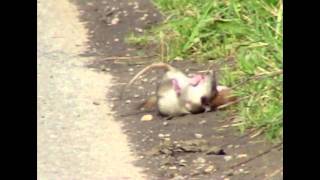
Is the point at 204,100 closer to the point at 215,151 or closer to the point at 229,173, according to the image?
the point at 215,151

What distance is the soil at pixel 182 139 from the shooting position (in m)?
5.49

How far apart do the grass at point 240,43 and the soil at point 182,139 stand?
11 cm

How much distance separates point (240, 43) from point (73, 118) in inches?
50.2

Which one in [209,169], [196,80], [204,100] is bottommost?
[209,169]

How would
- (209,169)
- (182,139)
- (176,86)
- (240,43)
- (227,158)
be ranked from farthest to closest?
(240,43) < (176,86) < (182,139) < (227,158) < (209,169)

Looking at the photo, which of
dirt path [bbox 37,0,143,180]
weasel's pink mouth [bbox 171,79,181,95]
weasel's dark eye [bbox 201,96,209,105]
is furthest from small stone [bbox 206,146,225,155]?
weasel's pink mouth [bbox 171,79,181,95]

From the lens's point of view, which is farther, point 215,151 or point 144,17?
point 144,17

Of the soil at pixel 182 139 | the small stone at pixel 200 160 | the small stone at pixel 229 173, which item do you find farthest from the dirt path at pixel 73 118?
the small stone at pixel 229 173

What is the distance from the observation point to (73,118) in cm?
654

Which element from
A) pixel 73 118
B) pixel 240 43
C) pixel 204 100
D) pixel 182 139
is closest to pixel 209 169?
pixel 182 139

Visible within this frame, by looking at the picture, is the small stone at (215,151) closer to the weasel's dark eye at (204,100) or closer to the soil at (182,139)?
the soil at (182,139)
